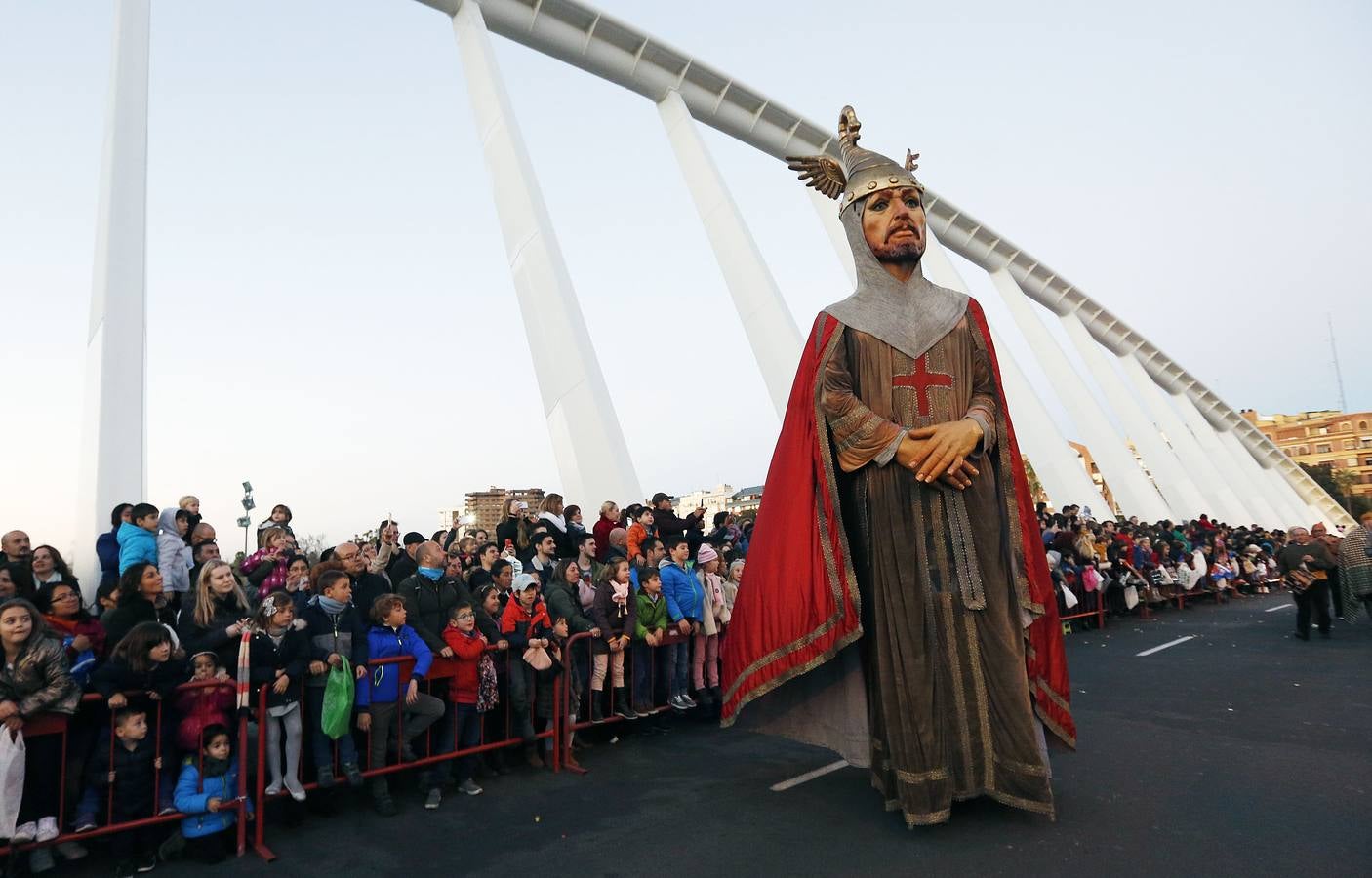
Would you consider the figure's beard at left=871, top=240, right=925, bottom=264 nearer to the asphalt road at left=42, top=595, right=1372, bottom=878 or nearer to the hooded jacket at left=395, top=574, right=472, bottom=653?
the asphalt road at left=42, top=595, right=1372, bottom=878

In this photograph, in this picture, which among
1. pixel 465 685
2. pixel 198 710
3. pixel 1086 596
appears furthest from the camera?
pixel 1086 596

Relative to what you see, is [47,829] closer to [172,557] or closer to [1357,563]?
[172,557]

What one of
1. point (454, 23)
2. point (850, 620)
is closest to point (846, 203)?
point (850, 620)

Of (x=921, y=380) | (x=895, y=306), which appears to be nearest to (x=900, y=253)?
(x=895, y=306)

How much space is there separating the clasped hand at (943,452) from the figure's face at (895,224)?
95cm

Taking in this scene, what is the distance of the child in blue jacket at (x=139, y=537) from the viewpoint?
5.61 metres

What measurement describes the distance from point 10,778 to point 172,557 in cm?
248

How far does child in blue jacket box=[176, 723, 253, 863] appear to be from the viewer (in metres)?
3.85

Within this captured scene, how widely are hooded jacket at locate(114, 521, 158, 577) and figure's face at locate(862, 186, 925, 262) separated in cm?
561

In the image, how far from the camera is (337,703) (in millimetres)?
4449

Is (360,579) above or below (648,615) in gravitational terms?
above

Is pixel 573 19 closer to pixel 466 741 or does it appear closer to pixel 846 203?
pixel 846 203

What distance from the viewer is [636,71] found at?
15.9 m

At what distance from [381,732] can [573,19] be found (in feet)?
46.7
